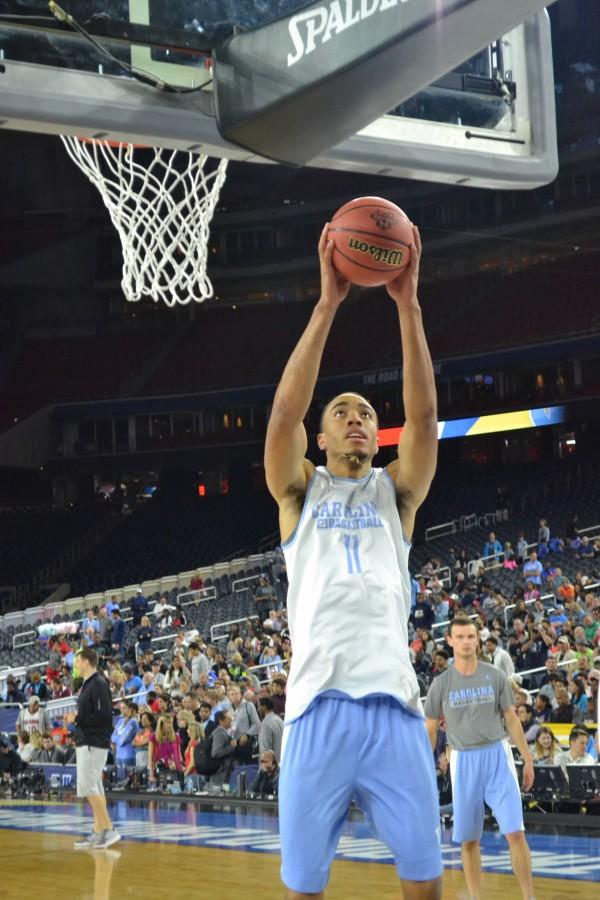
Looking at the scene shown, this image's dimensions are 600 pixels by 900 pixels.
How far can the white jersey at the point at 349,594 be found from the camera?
139 inches

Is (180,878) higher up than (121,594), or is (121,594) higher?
(121,594)

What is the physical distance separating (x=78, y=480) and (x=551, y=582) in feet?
74.1

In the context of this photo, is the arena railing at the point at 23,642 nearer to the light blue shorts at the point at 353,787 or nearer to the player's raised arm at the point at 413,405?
the player's raised arm at the point at 413,405

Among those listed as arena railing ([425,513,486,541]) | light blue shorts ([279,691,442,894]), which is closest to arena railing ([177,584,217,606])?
arena railing ([425,513,486,541])

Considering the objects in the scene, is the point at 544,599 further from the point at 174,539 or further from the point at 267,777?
the point at 174,539

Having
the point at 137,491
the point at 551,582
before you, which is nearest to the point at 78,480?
the point at 137,491

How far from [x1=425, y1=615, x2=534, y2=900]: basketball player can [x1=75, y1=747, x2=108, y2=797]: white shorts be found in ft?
11.5

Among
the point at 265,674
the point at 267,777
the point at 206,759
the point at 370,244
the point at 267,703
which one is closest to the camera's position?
the point at 370,244

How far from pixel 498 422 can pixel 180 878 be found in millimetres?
22822

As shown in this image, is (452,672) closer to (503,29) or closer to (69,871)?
(69,871)

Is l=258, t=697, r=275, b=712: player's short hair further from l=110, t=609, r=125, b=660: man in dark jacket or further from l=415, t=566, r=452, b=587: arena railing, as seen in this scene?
l=110, t=609, r=125, b=660: man in dark jacket

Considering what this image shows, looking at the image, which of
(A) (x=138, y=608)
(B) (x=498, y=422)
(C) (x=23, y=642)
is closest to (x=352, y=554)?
(A) (x=138, y=608)

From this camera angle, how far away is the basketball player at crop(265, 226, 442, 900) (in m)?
3.42

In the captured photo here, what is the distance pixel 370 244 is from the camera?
12.1 ft
